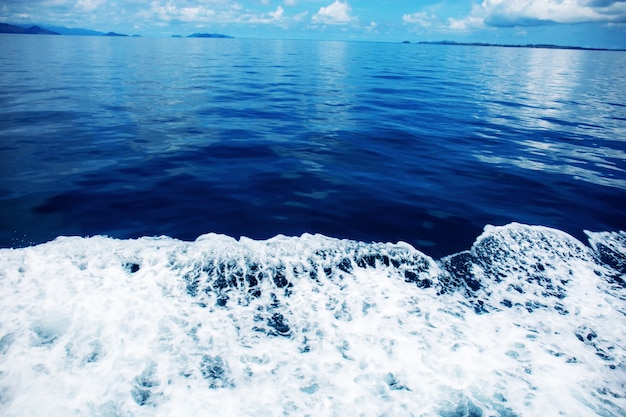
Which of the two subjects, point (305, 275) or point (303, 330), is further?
point (305, 275)

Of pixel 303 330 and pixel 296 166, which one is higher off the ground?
pixel 296 166

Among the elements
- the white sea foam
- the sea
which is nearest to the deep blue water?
the sea

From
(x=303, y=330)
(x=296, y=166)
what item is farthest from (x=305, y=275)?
(x=296, y=166)

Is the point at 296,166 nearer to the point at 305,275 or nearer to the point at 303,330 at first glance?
the point at 305,275

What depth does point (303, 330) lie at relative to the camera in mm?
4477

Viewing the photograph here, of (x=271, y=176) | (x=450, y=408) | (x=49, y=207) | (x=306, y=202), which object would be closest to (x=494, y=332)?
(x=450, y=408)

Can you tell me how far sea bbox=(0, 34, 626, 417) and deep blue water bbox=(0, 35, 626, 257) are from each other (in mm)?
82

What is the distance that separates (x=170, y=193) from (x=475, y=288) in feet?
23.6

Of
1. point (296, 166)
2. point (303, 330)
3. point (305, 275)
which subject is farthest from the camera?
point (296, 166)

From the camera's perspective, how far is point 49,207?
757 cm

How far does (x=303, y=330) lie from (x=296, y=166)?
6902 millimetres

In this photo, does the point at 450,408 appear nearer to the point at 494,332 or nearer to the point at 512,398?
the point at 512,398

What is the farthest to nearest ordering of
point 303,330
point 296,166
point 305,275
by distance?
1. point 296,166
2. point 305,275
3. point 303,330

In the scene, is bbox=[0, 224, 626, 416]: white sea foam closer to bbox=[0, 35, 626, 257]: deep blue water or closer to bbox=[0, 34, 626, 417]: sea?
bbox=[0, 34, 626, 417]: sea
